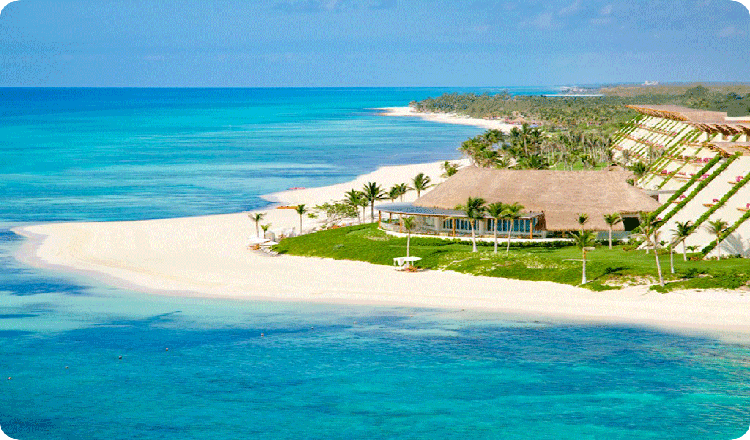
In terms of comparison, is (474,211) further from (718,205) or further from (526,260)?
(718,205)

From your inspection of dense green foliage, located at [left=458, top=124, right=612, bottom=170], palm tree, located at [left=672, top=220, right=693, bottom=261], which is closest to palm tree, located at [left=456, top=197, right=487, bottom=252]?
palm tree, located at [left=672, top=220, right=693, bottom=261]

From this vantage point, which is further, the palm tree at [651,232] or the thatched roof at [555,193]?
the thatched roof at [555,193]

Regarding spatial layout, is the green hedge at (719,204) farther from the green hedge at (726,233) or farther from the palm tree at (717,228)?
the green hedge at (726,233)

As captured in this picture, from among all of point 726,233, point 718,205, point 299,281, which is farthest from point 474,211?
point 726,233

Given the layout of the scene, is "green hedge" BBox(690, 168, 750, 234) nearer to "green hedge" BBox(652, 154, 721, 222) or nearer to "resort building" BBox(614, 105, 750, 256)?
"resort building" BBox(614, 105, 750, 256)

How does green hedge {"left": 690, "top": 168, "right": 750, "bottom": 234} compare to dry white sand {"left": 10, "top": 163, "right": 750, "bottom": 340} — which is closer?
dry white sand {"left": 10, "top": 163, "right": 750, "bottom": 340}

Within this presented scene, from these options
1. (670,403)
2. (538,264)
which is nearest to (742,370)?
(670,403)

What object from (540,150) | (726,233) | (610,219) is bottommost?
(726,233)

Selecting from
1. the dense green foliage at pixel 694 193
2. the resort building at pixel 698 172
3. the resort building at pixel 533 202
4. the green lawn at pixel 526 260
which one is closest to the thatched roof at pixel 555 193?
→ the resort building at pixel 533 202
